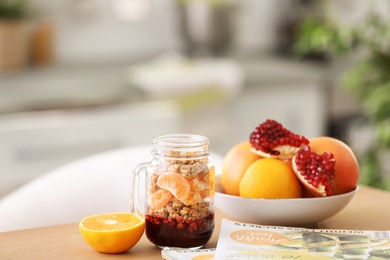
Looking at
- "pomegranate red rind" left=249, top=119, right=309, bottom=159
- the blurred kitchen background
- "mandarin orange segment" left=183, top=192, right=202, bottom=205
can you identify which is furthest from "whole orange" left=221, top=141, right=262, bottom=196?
the blurred kitchen background

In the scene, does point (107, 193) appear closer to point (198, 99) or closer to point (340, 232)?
point (340, 232)

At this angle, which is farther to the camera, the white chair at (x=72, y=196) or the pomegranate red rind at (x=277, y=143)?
the white chair at (x=72, y=196)

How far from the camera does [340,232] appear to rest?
1.10 metres

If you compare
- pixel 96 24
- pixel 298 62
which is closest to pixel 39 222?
pixel 96 24

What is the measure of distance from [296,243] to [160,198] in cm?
19

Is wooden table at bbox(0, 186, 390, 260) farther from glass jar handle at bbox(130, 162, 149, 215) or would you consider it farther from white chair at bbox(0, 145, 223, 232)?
white chair at bbox(0, 145, 223, 232)

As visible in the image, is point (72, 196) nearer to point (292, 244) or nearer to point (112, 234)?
point (112, 234)

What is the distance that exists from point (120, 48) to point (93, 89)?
2.44 ft

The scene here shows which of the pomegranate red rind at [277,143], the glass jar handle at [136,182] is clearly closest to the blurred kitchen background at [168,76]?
the pomegranate red rind at [277,143]

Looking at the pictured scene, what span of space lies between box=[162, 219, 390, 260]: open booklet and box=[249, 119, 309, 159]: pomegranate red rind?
118mm

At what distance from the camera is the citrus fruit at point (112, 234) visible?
1056 mm

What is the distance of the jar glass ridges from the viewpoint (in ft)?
3.44

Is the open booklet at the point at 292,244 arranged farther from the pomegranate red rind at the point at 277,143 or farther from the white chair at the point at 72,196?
the white chair at the point at 72,196

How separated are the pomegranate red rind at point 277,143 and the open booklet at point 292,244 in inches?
4.7
